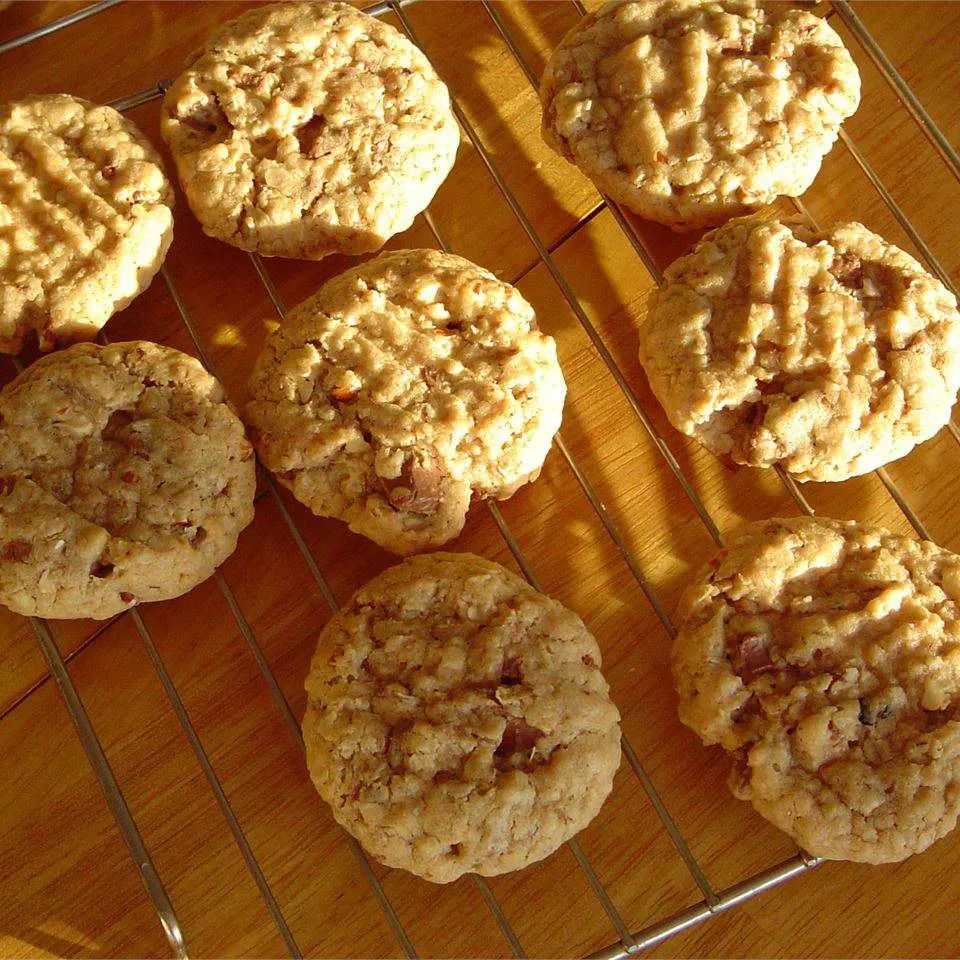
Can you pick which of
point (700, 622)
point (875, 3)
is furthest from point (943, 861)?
point (875, 3)

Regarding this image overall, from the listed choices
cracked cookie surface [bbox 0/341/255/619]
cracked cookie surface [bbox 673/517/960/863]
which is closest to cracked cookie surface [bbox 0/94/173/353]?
cracked cookie surface [bbox 0/341/255/619]

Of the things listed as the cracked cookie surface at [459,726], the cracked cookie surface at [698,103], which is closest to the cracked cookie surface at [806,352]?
the cracked cookie surface at [698,103]

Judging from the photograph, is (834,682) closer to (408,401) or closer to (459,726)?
(459,726)

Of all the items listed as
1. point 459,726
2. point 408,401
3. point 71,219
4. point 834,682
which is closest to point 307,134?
point 71,219

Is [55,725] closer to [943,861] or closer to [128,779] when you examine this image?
[128,779]

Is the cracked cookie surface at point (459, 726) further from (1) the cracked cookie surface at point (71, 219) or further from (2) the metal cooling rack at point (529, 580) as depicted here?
(1) the cracked cookie surface at point (71, 219)

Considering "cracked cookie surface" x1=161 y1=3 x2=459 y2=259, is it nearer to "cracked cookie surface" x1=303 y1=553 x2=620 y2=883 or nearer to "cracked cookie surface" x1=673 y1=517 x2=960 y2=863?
"cracked cookie surface" x1=303 y1=553 x2=620 y2=883
